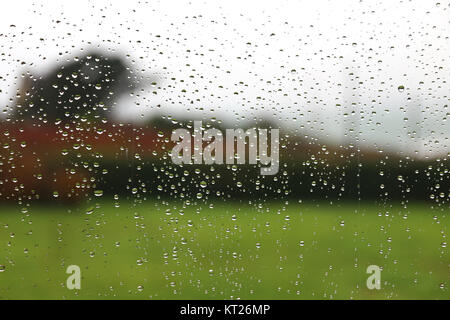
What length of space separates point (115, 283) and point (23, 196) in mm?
412

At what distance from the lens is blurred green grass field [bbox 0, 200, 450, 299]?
1.24 meters

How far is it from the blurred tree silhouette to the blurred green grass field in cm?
30

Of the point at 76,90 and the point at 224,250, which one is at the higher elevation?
the point at 76,90

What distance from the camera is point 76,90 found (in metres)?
1.19

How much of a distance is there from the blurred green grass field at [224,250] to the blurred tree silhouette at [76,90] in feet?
0.98

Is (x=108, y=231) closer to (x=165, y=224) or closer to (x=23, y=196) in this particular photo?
(x=165, y=224)

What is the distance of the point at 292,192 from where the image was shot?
125cm

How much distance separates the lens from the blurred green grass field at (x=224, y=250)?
1239 mm

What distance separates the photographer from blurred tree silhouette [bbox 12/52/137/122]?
1.18 meters

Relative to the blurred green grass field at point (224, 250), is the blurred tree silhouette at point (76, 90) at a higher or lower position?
higher

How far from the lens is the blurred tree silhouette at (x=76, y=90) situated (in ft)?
3.88

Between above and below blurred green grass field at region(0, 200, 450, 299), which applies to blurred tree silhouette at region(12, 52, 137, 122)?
above

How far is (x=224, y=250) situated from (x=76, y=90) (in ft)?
2.32

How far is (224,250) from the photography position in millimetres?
1281
